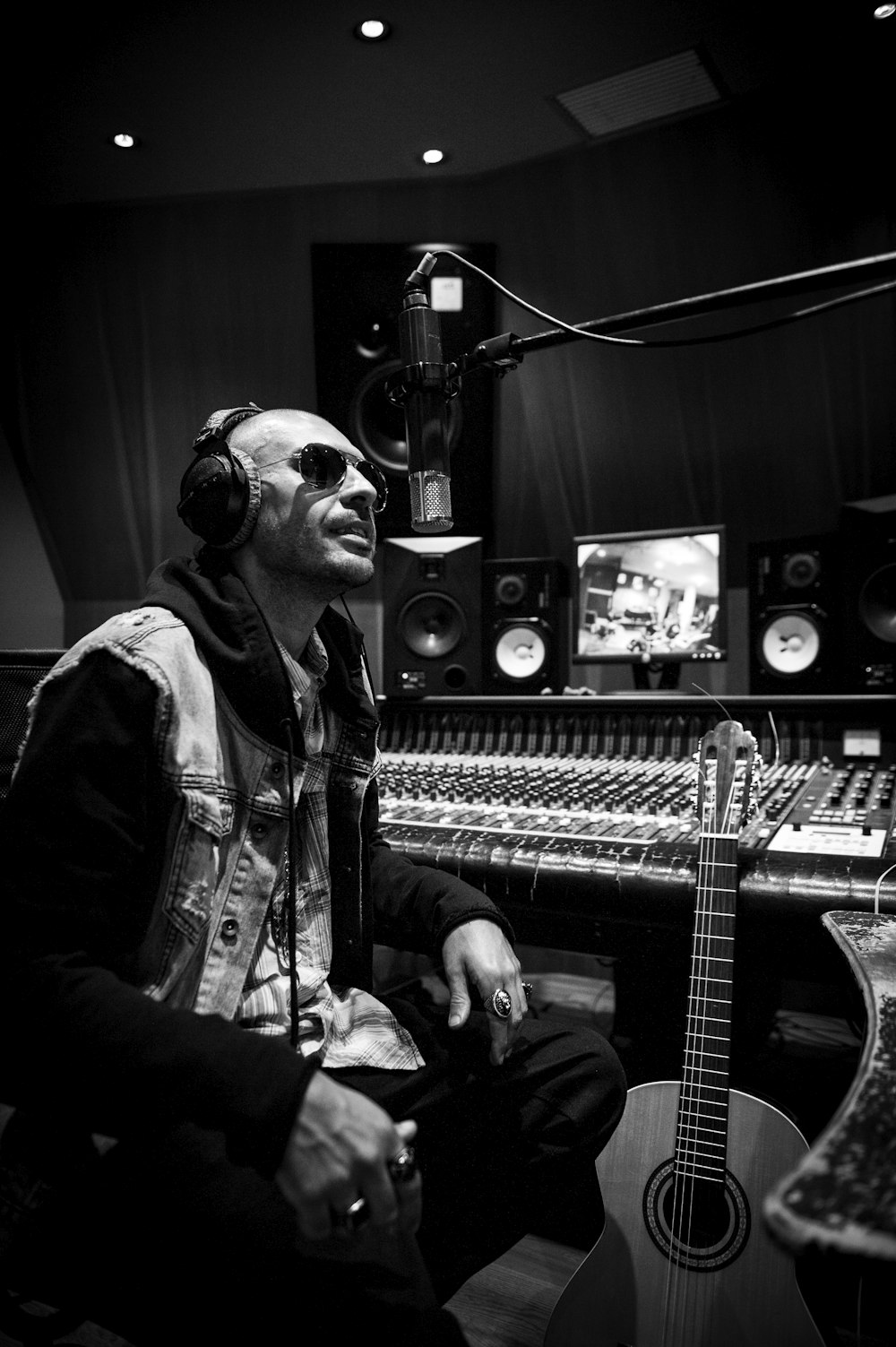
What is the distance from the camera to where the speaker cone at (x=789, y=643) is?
7.47 feet

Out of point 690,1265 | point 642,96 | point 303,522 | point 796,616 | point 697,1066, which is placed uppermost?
point 642,96

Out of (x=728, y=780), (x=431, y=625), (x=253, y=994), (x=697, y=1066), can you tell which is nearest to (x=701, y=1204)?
Result: (x=697, y=1066)

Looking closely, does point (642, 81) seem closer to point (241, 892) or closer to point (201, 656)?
point (201, 656)

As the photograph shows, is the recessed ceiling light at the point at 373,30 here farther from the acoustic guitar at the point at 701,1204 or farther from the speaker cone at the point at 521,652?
the acoustic guitar at the point at 701,1204

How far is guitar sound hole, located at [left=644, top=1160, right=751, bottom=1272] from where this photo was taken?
4.02 ft

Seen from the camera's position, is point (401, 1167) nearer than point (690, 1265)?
Yes

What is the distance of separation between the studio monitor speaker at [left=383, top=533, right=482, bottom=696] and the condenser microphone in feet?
5.06

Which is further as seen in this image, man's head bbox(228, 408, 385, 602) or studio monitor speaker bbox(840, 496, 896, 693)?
studio monitor speaker bbox(840, 496, 896, 693)

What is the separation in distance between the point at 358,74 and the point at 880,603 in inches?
92.0

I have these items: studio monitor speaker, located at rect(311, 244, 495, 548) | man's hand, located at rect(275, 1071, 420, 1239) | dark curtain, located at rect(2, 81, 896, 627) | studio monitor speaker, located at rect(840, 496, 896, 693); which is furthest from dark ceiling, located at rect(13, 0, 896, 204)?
man's hand, located at rect(275, 1071, 420, 1239)

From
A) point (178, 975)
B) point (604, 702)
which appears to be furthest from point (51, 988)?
point (604, 702)

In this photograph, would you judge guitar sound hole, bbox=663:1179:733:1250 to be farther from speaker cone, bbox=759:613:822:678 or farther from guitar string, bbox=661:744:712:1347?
speaker cone, bbox=759:613:822:678

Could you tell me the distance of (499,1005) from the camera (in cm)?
117

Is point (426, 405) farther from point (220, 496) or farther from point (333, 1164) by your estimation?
point (333, 1164)
